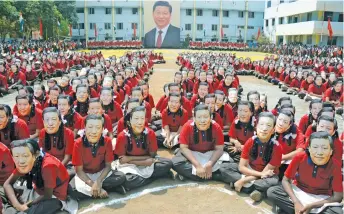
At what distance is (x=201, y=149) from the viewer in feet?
18.0

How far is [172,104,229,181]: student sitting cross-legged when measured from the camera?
207 inches

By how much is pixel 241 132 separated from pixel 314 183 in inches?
78.5

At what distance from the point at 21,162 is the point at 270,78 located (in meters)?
15.3

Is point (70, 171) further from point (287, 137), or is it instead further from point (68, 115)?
point (287, 137)

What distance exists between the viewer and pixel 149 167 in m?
5.24

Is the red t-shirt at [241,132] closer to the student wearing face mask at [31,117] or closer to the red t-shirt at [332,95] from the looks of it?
the student wearing face mask at [31,117]

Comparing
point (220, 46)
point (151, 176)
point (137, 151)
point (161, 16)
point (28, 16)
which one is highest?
point (161, 16)

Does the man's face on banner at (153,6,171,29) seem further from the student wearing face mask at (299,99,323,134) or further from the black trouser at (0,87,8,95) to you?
the student wearing face mask at (299,99,323,134)

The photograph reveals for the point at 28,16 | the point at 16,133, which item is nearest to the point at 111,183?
the point at 16,133

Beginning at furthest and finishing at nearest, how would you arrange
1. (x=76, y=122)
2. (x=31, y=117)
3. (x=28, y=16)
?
(x=28, y=16) < (x=31, y=117) < (x=76, y=122)

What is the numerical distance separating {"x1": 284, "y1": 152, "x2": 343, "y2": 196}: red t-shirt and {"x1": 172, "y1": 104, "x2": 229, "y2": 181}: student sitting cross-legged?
127 cm

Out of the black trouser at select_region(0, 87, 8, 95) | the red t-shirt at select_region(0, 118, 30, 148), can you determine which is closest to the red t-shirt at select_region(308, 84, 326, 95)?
the red t-shirt at select_region(0, 118, 30, 148)

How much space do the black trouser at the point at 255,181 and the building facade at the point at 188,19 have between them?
46777 millimetres

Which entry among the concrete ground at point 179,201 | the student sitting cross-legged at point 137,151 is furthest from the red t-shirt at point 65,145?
the concrete ground at point 179,201
